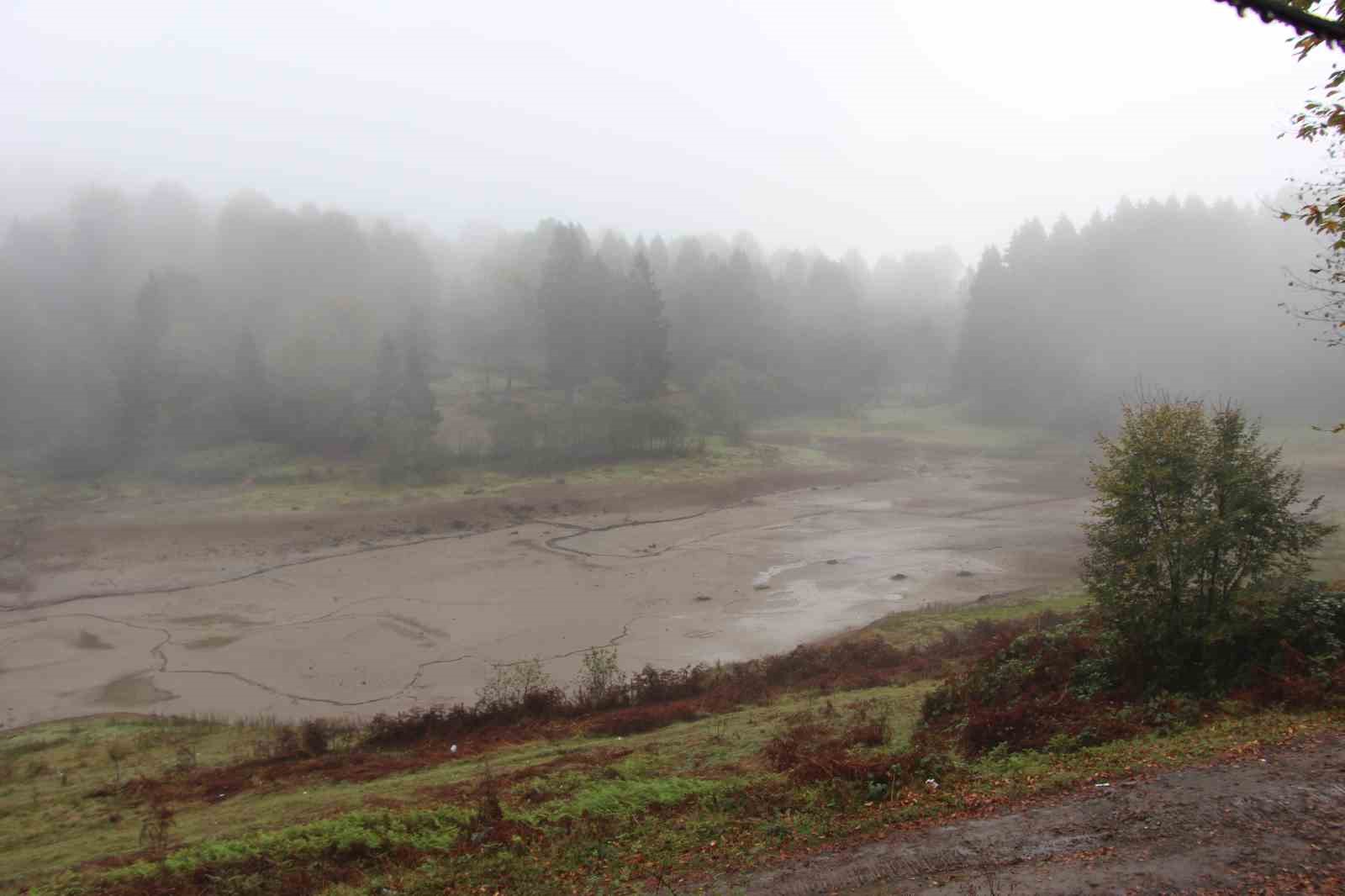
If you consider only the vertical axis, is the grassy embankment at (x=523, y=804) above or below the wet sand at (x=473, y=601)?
above

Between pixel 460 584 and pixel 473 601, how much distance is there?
2.13 metres

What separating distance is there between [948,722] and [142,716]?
16.7m

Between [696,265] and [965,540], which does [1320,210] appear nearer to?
[965,540]

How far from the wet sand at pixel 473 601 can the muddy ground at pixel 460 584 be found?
0.09 meters

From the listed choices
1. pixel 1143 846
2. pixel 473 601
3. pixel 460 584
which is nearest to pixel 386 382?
pixel 460 584

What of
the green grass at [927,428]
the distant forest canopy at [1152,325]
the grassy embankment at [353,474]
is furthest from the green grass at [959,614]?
the distant forest canopy at [1152,325]

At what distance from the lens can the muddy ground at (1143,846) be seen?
Result: 4.93 metres

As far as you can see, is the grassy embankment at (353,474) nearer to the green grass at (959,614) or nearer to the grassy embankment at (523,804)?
the green grass at (959,614)

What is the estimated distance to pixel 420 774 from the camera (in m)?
11.1

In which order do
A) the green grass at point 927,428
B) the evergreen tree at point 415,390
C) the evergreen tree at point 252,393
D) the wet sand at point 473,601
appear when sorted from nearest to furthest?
the wet sand at point 473,601 → the evergreen tree at point 415,390 → the evergreen tree at point 252,393 → the green grass at point 927,428

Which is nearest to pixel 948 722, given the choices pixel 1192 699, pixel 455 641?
pixel 1192 699

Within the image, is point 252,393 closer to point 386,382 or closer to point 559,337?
point 386,382

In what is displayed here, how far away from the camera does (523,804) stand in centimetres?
857

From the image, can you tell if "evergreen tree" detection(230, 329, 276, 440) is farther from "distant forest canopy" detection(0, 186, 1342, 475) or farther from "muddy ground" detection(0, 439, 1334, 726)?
"muddy ground" detection(0, 439, 1334, 726)
